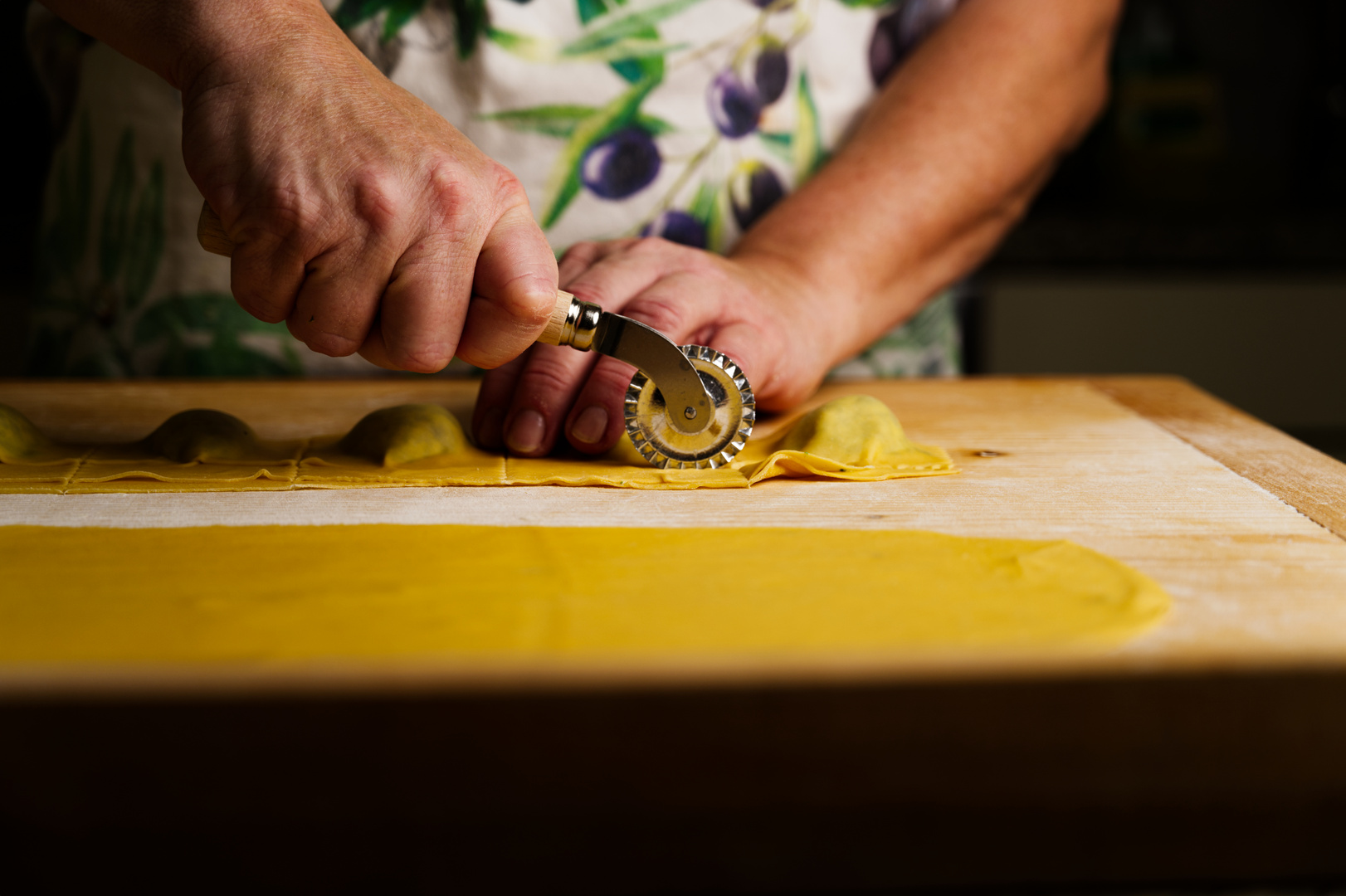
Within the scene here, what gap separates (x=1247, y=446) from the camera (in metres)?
1.06

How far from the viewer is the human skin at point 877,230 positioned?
108cm

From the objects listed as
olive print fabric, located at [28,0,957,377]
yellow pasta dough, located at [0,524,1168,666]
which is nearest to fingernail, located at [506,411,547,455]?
yellow pasta dough, located at [0,524,1168,666]

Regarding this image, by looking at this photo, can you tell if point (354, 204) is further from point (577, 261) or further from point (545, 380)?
point (577, 261)

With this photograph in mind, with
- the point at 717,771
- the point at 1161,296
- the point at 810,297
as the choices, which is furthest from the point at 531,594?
the point at 1161,296

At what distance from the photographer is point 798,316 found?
1237 mm

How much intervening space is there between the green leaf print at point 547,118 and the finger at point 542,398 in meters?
0.43

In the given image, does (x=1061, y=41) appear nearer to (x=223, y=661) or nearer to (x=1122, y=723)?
(x=1122, y=723)

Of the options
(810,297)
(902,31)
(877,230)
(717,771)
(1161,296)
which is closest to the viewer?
(717,771)

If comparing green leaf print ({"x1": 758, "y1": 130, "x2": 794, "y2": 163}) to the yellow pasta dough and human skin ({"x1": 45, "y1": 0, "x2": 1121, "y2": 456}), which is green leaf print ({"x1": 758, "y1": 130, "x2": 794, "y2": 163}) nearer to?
human skin ({"x1": 45, "y1": 0, "x2": 1121, "y2": 456})

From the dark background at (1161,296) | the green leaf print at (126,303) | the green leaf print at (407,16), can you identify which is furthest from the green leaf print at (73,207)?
the dark background at (1161,296)

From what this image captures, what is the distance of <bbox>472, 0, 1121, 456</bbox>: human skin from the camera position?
3.54 ft

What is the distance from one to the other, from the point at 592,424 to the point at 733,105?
604mm

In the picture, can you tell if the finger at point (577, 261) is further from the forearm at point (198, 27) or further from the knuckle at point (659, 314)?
the forearm at point (198, 27)

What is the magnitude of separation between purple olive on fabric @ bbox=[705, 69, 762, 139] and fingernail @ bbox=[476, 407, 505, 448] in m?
0.56
